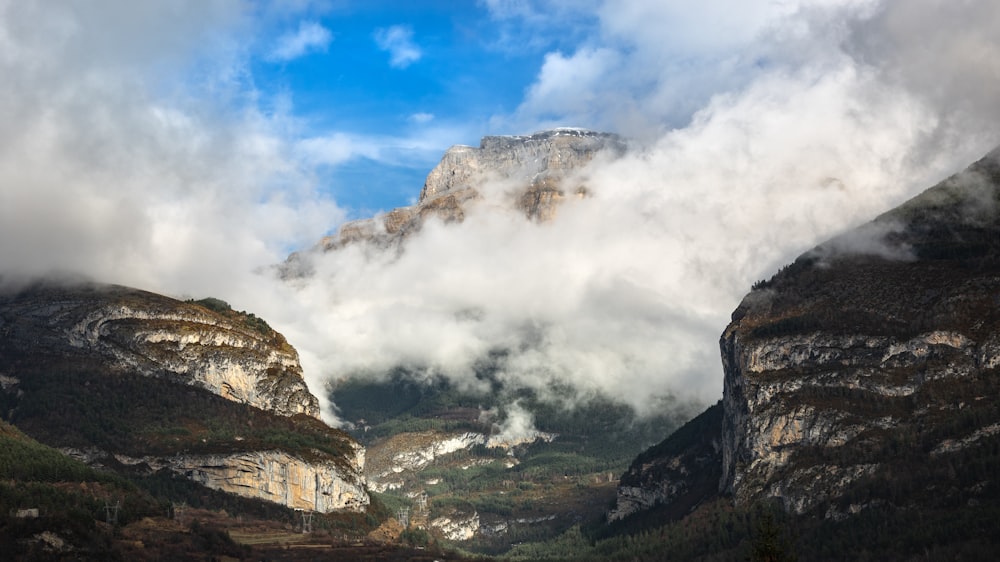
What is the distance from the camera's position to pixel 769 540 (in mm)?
145250

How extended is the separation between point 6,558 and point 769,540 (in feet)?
452

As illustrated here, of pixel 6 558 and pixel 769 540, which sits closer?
pixel 769 540

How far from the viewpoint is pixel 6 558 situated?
19738 centimetres
